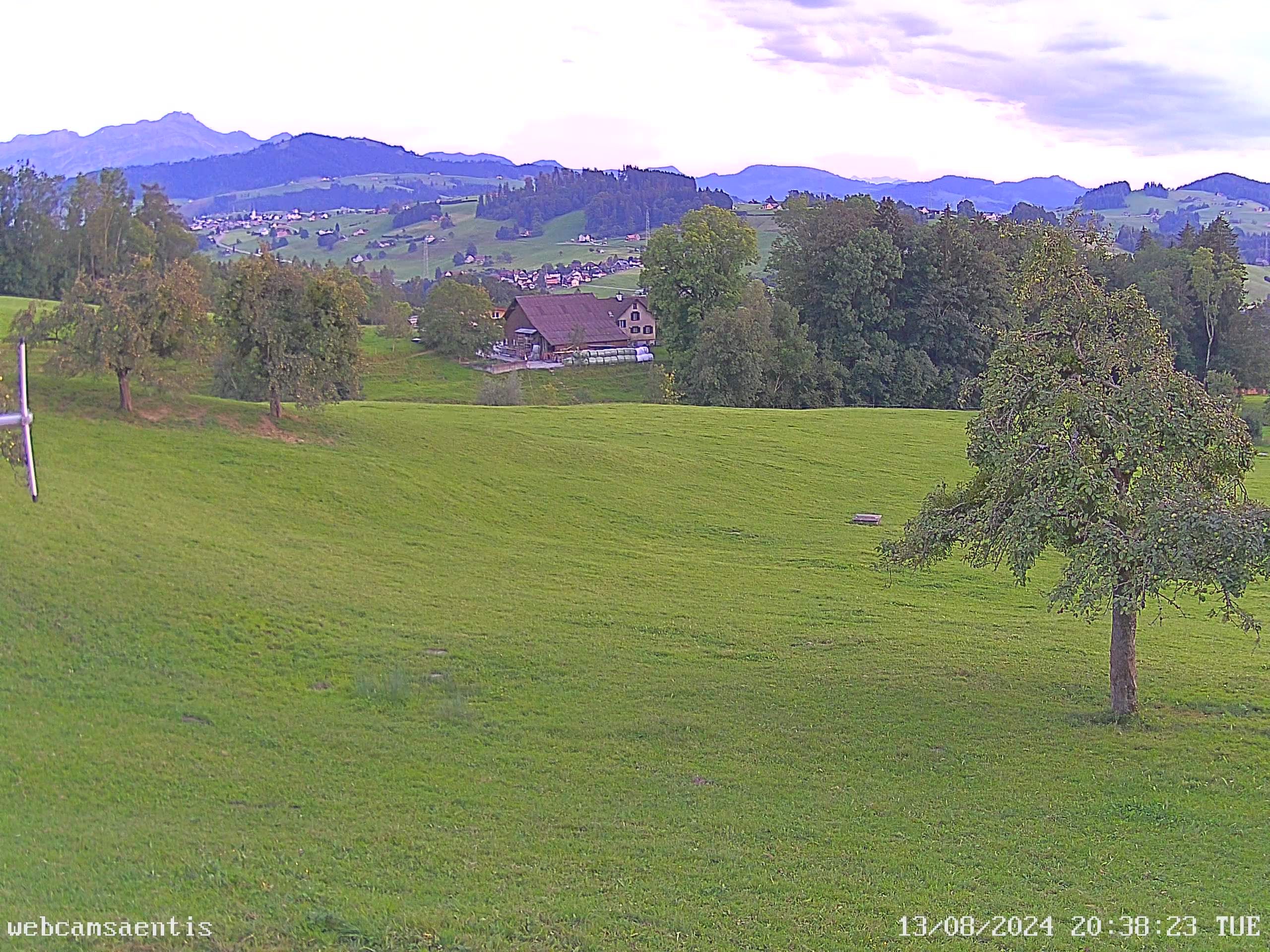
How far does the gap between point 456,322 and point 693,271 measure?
24.3 metres

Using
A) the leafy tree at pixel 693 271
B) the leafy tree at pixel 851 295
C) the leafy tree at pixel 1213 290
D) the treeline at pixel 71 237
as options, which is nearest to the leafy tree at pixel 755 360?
the leafy tree at pixel 851 295

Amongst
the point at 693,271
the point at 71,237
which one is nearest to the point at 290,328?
the point at 693,271

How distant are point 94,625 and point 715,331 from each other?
57.6 m

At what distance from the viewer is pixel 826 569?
35.8m

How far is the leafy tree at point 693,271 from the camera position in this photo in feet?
287

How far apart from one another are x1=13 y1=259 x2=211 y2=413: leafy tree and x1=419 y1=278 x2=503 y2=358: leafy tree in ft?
182

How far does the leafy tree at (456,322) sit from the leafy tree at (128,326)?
55.5m

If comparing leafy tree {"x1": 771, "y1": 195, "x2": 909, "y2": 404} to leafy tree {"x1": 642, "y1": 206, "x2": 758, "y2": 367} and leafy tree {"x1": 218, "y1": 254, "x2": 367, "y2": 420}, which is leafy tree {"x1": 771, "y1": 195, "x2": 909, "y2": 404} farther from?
leafy tree {"x1": 218, "y1": 254, "x2": 367, "y2": 420}

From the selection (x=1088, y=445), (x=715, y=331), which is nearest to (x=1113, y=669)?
(x=1088, y=445)

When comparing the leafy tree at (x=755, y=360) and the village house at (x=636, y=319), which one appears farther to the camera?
the village house at (x=636, y=319)

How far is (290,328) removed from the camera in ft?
143

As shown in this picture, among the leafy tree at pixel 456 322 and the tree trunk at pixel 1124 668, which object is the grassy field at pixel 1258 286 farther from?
the tree trunk at pixel 1124 668

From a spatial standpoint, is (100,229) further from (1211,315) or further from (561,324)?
(1211,315)

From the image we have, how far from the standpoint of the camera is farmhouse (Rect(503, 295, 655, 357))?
10962 cm
